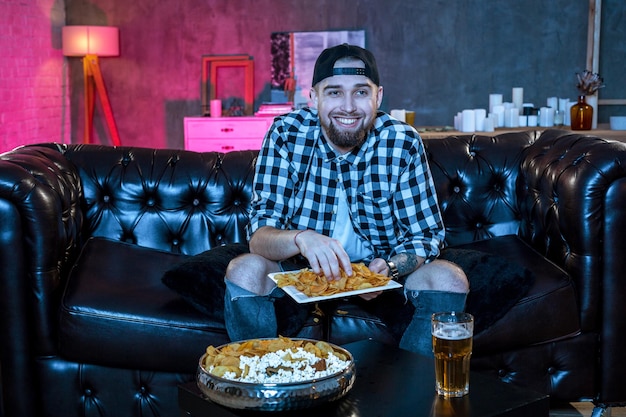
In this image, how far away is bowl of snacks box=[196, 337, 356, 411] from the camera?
1517mm

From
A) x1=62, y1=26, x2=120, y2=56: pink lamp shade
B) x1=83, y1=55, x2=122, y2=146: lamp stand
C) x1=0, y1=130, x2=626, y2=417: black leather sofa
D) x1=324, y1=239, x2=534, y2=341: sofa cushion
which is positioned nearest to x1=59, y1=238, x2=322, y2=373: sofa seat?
x1=0, y1=130, x2=626, y2=417: black leather sofa

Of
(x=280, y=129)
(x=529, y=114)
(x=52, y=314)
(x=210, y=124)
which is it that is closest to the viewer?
(x=52, y=314)

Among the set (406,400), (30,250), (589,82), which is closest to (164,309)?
(30,250)

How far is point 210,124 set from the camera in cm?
610

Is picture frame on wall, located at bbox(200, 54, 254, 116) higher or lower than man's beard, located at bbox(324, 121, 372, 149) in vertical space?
Answer: higher

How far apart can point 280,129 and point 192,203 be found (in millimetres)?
595

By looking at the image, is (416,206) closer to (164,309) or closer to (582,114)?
(164,309)

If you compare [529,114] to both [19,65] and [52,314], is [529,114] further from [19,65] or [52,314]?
[52,314]

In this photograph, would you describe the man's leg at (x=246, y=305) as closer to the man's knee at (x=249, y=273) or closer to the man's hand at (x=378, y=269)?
the man's knee at (x=249, y=273)

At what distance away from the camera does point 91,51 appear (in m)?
6.16

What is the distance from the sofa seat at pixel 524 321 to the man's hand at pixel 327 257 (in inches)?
13.2

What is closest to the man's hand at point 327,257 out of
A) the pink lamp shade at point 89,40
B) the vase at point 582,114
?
the vase at point 582,114

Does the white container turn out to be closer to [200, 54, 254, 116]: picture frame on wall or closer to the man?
[200, 54, 254, 116]: picture frame on wall

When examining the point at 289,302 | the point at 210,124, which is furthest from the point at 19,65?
the point at 289,302
